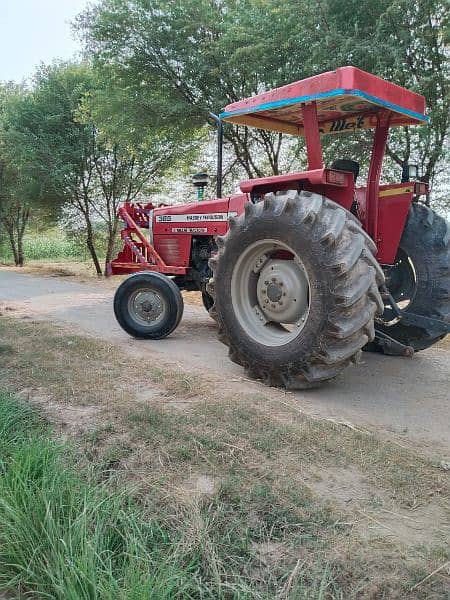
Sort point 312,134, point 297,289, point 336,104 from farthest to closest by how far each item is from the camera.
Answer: point 336,104, point 312,134, point 297,289

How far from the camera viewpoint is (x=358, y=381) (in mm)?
4430

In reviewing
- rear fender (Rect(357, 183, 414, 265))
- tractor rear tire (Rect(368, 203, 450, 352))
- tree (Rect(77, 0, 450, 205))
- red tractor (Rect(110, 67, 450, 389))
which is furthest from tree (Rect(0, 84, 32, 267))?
tractor rear tire (Rect(368, 203, 450, 352))

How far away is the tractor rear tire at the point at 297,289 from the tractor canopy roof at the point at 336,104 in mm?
814

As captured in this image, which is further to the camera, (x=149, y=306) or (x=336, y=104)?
(x=149, y=306)

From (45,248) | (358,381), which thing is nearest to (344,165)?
(358,381)

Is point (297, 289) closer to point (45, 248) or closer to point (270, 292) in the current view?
point (270, 292)

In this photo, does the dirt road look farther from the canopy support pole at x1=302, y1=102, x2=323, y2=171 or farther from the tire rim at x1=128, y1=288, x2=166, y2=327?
the canopy support pole at x1=302, y1=102, x2=323, y2=171

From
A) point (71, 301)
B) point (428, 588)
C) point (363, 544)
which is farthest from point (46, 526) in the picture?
point (71, 301)

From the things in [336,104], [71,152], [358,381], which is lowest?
[358,381]

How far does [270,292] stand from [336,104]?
5.71ft

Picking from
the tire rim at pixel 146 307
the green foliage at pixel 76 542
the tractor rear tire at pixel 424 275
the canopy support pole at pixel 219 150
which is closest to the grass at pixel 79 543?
the green foliage at pixel 76 542

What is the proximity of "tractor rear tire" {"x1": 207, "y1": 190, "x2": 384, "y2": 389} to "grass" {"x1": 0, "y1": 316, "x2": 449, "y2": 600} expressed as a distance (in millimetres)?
462

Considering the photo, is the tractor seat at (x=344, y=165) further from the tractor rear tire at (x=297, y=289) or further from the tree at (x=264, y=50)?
the tree at (x=264, y=50)

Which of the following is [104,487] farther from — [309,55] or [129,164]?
[129,164]
